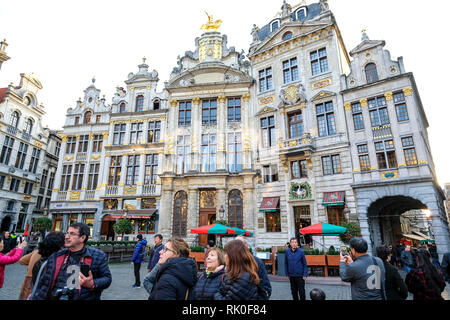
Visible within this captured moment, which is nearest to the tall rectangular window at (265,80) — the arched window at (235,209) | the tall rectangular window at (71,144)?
the arched window at (235,209)

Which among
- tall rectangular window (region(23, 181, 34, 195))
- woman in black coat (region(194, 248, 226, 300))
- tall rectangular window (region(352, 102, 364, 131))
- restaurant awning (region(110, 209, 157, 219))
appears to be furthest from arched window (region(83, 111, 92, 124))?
woman in black coat (region(194, 248, 226, 300))

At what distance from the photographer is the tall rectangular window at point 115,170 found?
88.8 feet

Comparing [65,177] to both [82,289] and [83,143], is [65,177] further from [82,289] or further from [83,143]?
[82,289]

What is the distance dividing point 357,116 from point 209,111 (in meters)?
13.7

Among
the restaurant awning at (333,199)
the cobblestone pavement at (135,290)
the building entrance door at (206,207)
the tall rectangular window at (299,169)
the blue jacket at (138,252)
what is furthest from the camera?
the building entrance door at (206,207)

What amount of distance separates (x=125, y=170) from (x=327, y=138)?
19.7m

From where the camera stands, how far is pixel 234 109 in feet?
86.4

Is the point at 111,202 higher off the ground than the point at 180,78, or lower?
lower

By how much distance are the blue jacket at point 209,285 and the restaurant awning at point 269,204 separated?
732 inches

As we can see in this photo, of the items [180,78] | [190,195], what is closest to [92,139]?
[180,78]

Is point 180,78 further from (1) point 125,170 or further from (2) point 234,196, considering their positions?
(2) point 234,196

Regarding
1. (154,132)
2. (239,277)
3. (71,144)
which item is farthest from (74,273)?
(71,144)

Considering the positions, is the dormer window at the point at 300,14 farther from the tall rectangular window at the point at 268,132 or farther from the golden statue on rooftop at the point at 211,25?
the tall rectangular window at the point at 268,132

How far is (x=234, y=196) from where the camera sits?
23.7 m
